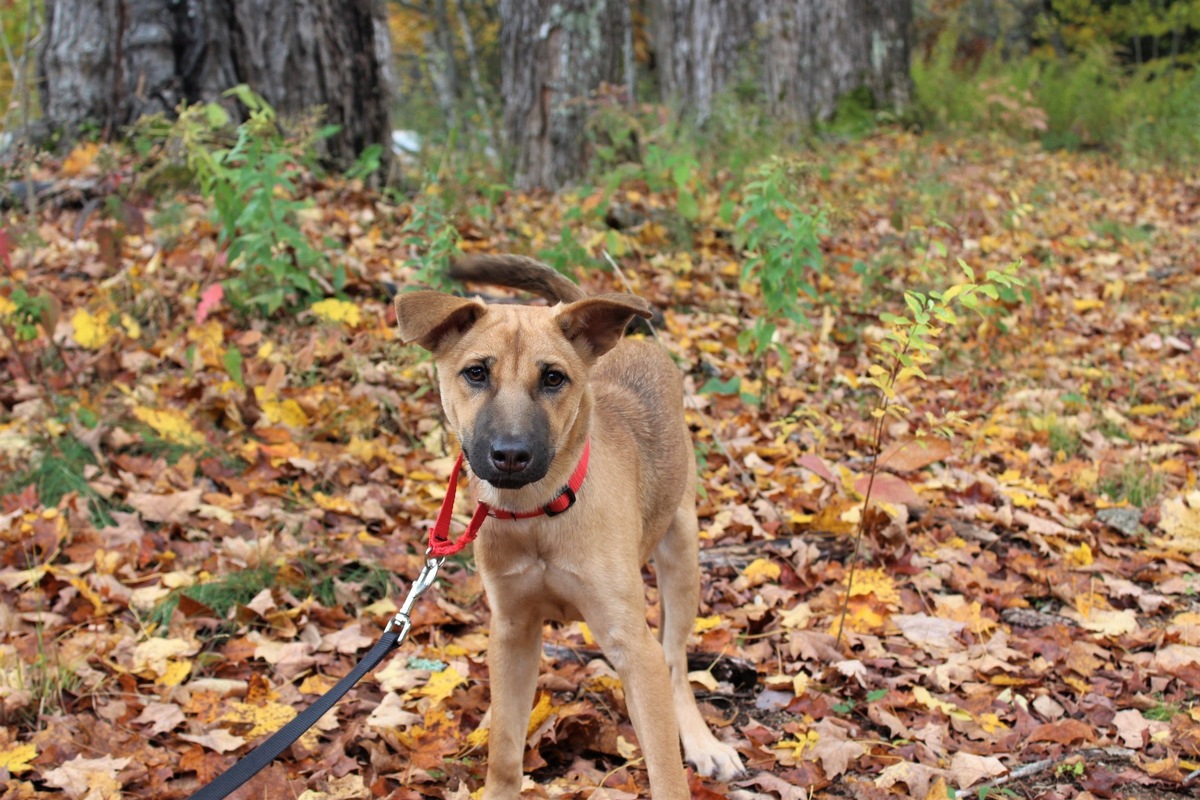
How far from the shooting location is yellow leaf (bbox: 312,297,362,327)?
628 cm

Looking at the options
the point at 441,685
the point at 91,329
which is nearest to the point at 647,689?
the point at 441,685

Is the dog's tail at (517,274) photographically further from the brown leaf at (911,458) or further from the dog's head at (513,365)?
the brown leaf at (911,458)

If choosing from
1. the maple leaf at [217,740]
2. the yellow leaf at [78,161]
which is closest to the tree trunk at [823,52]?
the yellow leaf at [78,161]

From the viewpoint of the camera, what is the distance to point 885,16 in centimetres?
1237

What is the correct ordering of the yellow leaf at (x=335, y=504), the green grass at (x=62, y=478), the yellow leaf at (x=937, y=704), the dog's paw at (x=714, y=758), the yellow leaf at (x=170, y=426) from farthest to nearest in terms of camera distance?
the yellow leaf at (x=170, y=426) → the yellow leaf at (x=335, y=504) → the green grass at (x=62, y=478) → the yellow leaf at (x=937, y=704) → the dog's paw at (x=714, y=758)

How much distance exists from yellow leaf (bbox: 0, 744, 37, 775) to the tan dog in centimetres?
144

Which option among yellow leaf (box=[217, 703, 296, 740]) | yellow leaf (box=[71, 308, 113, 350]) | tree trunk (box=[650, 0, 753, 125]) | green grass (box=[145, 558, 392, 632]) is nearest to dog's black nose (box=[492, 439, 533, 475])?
yellow leaf (box=[217, 703, 296, 740])

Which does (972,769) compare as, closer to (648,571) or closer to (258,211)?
(648,571)

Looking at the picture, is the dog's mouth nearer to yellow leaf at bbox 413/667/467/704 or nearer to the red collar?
the red collar

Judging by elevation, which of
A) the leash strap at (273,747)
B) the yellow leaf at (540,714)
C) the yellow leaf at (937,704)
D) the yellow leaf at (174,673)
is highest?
A: the leash strap at (273,747)

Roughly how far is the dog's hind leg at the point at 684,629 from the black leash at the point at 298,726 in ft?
3.94

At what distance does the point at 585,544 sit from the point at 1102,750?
76.2 inches

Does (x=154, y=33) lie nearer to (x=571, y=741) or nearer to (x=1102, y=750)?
(x=571, y=741)

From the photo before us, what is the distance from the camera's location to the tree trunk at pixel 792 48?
39.1 feet
